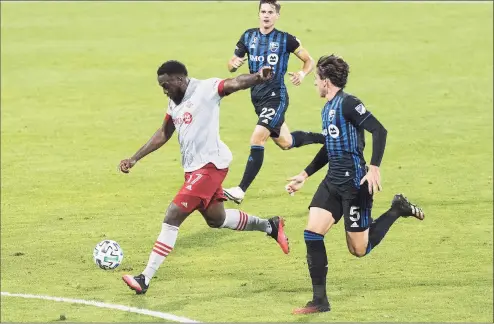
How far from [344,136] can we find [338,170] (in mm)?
404

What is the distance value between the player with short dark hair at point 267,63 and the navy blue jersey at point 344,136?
4125mm

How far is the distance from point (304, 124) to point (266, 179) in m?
4.26

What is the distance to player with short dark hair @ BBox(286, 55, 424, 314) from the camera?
12.8m

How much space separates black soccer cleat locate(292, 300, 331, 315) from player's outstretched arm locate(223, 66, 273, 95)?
2.50 metres

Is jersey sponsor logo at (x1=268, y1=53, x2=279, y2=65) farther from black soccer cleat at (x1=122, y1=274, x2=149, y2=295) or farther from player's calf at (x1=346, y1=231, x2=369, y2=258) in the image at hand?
black soccer cleat at (x1=122, y1=274, x2=149, y2=295)

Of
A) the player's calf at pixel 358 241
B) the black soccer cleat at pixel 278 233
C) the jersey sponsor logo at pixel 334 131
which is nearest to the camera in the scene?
the jersey sponsor logo at pixel 334 131

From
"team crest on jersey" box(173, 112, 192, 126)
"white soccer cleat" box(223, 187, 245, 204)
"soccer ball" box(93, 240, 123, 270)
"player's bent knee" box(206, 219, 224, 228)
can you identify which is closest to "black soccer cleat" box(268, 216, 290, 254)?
"player's bent knee" box(206, 219, 224, 228)

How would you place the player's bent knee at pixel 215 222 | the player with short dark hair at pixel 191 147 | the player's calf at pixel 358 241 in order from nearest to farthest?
the player's calf at pixel 358 241
the player with short dark hair at pixel 191 147
the player's bent knee at pixel 215 222

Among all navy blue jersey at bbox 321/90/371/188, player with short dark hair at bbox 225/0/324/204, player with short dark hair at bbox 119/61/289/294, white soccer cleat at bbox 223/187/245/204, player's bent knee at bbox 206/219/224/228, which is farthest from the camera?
player with short dark hair at bbox 225/0/324/204

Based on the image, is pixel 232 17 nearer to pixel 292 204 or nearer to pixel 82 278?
pixel 292 204

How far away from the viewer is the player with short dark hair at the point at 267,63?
17.3 m

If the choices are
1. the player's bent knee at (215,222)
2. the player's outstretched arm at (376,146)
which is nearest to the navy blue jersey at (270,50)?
the player's bent knee at (215,222)

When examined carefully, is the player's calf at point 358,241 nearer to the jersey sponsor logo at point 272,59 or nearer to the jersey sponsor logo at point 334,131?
the jersey sponsor logo at point 334,131

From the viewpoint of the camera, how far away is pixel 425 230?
17609mm
